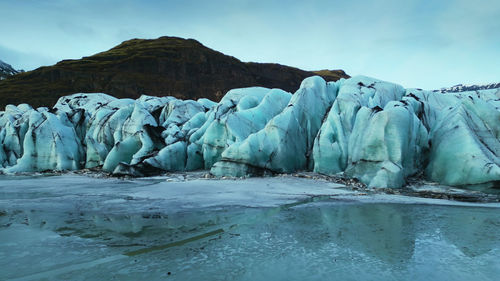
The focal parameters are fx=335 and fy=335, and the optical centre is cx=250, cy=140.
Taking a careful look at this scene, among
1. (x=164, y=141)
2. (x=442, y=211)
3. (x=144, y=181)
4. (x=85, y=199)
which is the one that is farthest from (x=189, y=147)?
(x=442, y=211)

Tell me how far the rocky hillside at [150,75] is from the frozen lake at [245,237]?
1532 inches

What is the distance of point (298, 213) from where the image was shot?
18.5ft

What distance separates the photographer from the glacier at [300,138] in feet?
30.3

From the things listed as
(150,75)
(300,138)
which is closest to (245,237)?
(300,138)

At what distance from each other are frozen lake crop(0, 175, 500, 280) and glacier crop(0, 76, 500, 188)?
2.55m

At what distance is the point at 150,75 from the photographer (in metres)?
50.0

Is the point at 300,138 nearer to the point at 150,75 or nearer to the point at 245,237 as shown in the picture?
the point at 245,237

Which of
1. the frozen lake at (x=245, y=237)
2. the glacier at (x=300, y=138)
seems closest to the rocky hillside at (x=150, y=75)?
the glacier at (x=300, y=138)

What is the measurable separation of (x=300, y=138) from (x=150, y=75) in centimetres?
4311

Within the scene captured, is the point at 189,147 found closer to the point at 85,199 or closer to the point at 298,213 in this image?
the point at 85,199

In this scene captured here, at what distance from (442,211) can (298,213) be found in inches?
101

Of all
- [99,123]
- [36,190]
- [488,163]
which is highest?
[99,123]

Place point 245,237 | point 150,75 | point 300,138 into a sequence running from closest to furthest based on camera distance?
point 245,237
point 300,138
point 150,75

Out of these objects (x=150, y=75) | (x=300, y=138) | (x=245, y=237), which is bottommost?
(x=245, y=237)
